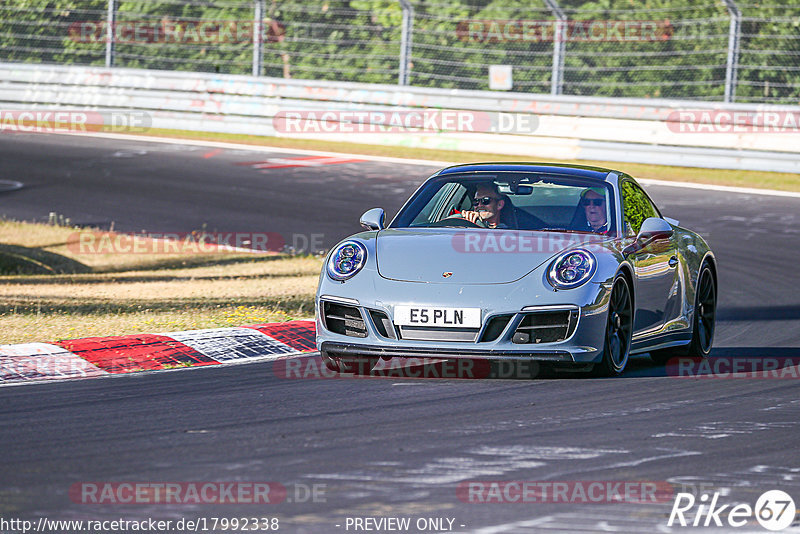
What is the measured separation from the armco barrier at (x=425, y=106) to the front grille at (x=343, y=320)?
42.8 ft

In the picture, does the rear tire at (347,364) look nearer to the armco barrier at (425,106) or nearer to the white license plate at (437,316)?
the white license plate at (437,316)

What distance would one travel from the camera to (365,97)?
22359 millimetres

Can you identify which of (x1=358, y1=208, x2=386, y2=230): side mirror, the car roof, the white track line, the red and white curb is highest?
the car roof

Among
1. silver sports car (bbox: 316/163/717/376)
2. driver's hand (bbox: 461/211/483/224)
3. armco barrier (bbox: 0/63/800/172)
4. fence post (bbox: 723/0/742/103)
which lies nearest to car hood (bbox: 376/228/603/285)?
silver sports car (bbox: 316/163/717/376)

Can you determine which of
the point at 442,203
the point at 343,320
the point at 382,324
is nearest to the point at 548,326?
the point at 382,324

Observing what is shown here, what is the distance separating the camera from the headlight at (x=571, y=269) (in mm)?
7082

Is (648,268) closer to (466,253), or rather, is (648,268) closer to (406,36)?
(466,253)

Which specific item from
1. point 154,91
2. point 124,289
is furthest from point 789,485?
point 154,91

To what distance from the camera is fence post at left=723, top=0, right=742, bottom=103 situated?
19.6 m

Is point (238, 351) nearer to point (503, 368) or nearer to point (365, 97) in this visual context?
point (503, 368)

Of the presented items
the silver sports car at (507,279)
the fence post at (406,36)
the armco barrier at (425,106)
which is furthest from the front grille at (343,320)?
the fence post at (406,36)

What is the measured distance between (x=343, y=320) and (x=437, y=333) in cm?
59

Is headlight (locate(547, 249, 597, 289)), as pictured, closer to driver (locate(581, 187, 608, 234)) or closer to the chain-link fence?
driver (locate(581, 187, 608, 234))

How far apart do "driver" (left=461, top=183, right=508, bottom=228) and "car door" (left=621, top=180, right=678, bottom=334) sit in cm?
78
